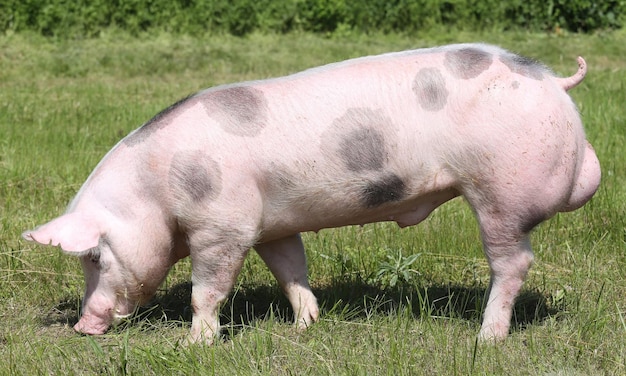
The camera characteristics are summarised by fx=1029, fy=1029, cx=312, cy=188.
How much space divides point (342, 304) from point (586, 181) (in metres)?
1.30

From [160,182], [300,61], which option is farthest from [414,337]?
[300,61]

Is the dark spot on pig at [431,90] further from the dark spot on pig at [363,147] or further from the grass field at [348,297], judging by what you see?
the grass field at [348,297]

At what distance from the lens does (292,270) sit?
464 cm

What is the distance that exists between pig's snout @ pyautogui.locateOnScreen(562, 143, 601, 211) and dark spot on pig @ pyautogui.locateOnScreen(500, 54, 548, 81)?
380mm

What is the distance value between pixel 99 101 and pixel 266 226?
5.54 m

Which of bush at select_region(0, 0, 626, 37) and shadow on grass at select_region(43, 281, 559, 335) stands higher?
shadow on grass at select_region(43, 281, 559, 335)

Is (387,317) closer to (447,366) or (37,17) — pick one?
(447,366)

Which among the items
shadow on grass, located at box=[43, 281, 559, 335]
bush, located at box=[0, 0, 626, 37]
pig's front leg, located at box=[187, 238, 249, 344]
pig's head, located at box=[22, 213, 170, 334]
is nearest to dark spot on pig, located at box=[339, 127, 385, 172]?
pig's front leg, located at box=[187, 238, 249, 344]

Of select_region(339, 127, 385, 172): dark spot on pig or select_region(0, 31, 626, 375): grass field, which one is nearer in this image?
select_region(0, 31, 626, 375): grass field

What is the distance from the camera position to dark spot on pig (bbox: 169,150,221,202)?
4125mm

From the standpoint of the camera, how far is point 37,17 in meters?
12.9

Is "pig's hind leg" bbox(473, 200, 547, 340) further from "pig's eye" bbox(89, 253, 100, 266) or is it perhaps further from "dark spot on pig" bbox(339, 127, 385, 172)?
"pig's eye" bbox(89, 253, 100, 266)

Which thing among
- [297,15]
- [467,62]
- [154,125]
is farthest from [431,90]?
[297,15]

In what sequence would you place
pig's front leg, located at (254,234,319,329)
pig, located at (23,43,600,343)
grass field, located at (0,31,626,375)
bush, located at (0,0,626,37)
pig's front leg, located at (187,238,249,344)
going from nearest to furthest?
grass field, located at (0,31,626,375) → pig, located at (23,43,600,343) → pig's front leg, located at (187,238,249,344) → pig's front leg, located at (254,234,319,329) → bush, located at (0,0,626,37)
